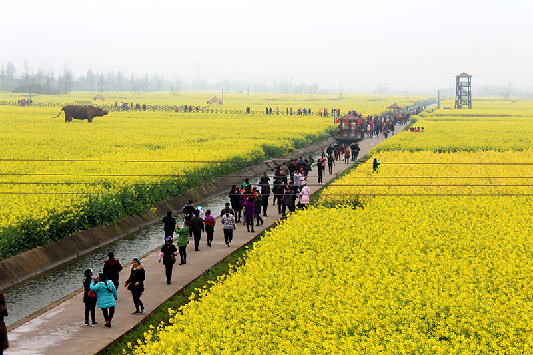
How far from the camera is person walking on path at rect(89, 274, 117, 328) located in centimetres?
1316

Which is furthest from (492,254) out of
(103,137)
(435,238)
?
(103,137)

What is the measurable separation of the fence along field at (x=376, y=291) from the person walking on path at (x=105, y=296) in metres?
1.12

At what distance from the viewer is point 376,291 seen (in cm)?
1212

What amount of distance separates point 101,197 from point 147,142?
26.7 meters

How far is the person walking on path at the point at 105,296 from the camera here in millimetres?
13164

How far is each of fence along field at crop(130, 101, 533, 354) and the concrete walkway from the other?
0.89m

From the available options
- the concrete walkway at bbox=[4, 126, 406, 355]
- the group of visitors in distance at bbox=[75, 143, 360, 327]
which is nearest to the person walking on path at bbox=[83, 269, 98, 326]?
the group of visitors in distance at bbox=[75, 143, 360, 327]

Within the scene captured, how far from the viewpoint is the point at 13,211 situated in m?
19.6

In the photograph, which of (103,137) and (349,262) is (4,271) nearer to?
(349,262)

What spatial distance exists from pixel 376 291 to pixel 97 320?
6325 millimetres

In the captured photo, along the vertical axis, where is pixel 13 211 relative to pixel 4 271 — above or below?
above

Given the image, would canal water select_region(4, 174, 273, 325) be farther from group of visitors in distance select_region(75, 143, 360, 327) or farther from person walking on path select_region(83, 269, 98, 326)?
person walking on path select_region(83, 269, 98, 326)

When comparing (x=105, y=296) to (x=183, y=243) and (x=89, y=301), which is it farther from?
(x=183, y=243)

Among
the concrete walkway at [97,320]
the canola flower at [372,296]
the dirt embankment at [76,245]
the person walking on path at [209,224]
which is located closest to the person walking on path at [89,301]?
the concrete walkway at [97,320]
